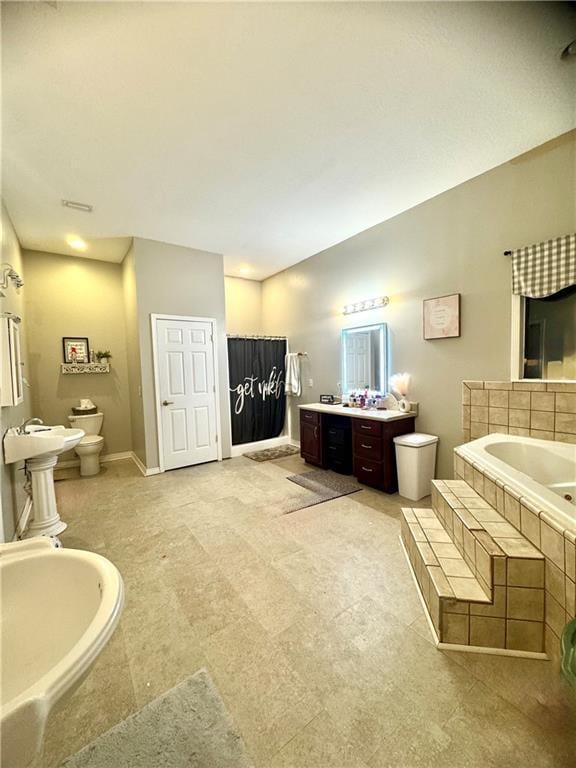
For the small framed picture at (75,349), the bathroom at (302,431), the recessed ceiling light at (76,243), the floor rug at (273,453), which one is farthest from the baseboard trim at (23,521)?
the recessed ceiling light at (76,243)

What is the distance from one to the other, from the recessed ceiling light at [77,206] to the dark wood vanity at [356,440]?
3.18m

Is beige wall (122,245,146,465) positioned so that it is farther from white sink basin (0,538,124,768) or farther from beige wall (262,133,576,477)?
white sink basin (0,538,124,768)

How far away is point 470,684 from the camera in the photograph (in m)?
1.29

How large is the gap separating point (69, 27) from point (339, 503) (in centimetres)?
355

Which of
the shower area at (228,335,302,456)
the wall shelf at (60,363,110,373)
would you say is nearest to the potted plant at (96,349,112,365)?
the wall shelf at (60,363,110,373)

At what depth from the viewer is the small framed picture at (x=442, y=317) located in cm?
287

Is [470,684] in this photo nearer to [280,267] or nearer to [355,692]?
[355,692]

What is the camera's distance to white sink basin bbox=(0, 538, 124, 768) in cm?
68

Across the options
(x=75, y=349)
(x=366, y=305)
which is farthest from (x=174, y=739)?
(x=75, y=349)

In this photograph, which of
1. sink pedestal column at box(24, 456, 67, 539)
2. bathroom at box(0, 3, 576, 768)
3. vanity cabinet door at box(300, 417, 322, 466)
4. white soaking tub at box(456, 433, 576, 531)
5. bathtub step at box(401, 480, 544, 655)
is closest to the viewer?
bathroom at box(0, 3, 576, 768)

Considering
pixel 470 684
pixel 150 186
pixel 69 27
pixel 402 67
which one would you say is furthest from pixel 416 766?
pixel 150 186

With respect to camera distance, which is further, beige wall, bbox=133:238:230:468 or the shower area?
the shower area

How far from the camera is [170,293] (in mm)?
3930

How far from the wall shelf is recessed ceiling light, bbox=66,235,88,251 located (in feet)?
5.04
